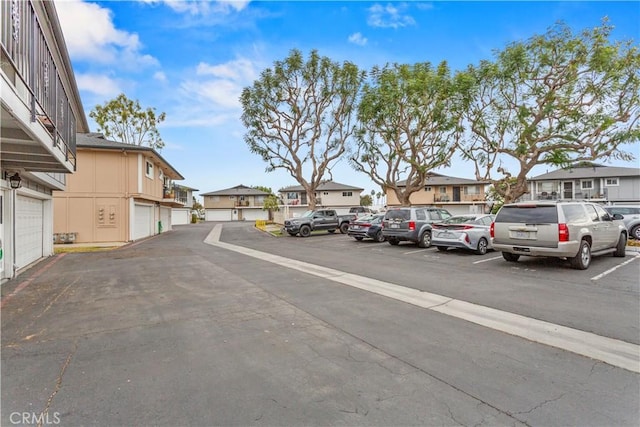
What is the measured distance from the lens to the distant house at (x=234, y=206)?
5844 centimetres

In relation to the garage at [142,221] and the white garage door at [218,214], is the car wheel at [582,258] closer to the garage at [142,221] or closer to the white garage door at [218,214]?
the garage at [142,221]

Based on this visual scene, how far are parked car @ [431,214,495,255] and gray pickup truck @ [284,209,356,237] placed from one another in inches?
452

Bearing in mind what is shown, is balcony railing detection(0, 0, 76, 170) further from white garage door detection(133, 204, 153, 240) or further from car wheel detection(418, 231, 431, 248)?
white garage door detection(133, 204, 153, 240)

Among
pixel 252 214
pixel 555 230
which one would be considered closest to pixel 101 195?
pixel 555 230

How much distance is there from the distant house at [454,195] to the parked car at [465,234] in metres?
29.2

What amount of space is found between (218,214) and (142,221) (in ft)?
122

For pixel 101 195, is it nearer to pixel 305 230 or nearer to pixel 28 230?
pixel 28 230

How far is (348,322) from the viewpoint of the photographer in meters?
4.83

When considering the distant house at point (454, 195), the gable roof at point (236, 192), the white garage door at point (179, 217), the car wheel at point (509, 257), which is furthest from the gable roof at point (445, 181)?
the white garage door at point (179, 217)

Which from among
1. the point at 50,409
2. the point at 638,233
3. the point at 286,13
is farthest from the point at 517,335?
the point at 638,233

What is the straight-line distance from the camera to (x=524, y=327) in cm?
457

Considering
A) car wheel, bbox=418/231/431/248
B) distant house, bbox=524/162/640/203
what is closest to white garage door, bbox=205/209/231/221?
distant house, bbox=524/162/640/203

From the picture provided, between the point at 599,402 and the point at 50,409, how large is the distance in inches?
182
